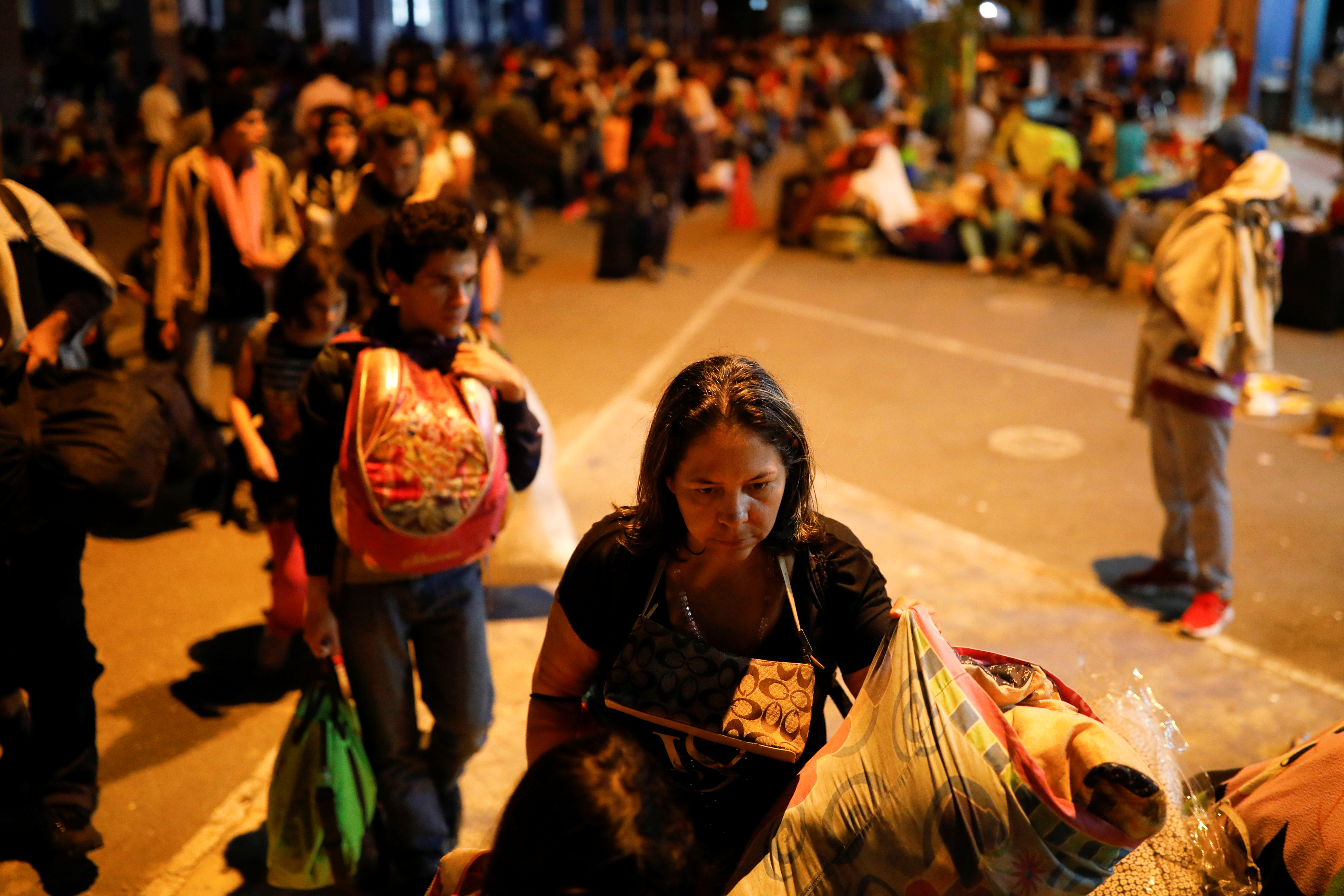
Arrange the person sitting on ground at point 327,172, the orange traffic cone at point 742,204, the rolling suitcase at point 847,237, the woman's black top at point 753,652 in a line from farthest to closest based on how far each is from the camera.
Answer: the orange traffic cone at point 742,204 < the rolling suitcase at point 847,237 < the person sitting on ground at point 327,172 < the woman's black top at point 753,652

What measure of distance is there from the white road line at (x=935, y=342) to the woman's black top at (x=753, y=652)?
6.78 meters

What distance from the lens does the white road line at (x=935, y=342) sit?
8.72m

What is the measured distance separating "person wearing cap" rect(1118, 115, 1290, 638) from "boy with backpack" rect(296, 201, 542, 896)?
10.2ft

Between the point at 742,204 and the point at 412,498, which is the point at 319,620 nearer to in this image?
the point at 412,498

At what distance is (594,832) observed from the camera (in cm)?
153

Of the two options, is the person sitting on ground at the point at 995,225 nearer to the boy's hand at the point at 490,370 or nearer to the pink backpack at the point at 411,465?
the boy's hand at the point at 490,370

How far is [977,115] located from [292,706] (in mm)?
14899

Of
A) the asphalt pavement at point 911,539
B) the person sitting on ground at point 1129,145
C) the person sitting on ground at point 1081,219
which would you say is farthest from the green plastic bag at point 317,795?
the person sitting on ground at point 1129,145

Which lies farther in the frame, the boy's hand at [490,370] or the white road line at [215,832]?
the white road line at [215,832]

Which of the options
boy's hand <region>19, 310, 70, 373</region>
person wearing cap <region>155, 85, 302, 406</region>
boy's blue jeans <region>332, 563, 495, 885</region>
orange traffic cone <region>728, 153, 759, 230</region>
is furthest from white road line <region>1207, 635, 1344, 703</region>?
orange traffic cone <region>728, 153, 759, 230</region>

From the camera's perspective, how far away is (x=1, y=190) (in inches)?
138

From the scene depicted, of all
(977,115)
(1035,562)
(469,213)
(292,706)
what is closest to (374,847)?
(292,706)

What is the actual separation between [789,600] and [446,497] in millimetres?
1138

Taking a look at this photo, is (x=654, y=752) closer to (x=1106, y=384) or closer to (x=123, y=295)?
(x=1106, y=384)
